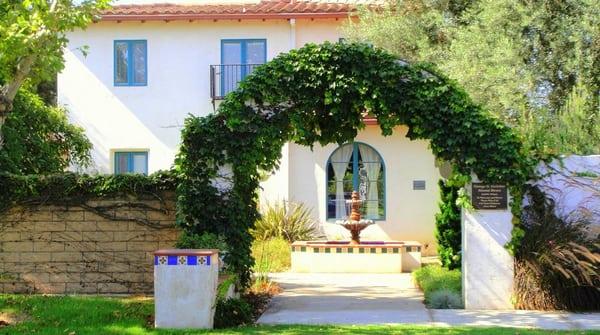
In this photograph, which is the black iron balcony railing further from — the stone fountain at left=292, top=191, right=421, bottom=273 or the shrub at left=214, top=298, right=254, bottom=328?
the shrub at left=214, top=298, right=254, bottom=328

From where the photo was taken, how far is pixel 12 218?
12.1 metres

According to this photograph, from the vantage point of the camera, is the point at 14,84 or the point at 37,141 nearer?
the point at 14,84

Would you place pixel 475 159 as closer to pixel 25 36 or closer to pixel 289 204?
pixel 25 36

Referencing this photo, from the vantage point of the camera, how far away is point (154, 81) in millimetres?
21047

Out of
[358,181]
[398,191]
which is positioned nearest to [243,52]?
[358,181]

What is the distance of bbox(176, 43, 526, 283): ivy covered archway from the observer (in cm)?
1082

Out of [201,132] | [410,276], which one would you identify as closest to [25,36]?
[201,132]

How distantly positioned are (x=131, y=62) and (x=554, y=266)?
47.7ft

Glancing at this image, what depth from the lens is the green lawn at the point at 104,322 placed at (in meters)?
9.08

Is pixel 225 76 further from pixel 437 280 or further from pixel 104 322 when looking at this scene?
pixel 104 322

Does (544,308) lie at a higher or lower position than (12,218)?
lower

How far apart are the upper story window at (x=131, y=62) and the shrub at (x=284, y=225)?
557 centimetres

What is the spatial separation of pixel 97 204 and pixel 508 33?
9.30m

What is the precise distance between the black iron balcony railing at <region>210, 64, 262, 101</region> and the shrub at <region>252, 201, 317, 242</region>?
365 centimetres
